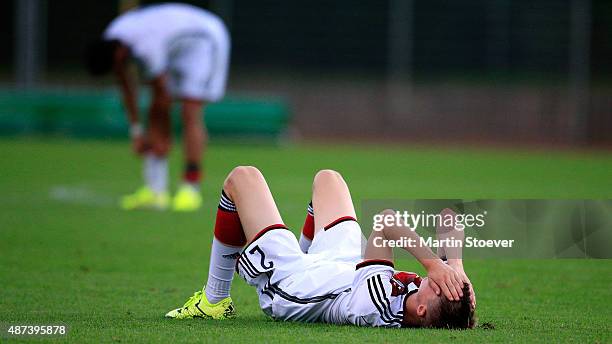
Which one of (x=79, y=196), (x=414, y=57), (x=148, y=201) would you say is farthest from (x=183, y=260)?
(x=414, y=57)

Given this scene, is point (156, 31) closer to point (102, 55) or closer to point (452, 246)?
point (102, 55)

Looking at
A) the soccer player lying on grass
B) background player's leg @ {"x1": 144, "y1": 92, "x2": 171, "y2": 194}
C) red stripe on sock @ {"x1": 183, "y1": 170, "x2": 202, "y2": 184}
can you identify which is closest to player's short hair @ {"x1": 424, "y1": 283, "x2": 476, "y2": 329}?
the soccer player lying on grass

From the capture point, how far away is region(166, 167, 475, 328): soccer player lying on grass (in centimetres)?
525

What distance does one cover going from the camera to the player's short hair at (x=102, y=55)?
11609 mm

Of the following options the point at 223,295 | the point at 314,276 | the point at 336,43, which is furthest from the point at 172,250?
the point at 336,43

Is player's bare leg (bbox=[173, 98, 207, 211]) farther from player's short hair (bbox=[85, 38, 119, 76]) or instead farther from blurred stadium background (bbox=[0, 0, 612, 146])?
blurred stadium background (bbox=[0, 0, 612, 146])

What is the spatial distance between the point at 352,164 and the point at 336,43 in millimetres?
8203

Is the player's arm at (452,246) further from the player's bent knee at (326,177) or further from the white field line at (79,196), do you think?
the white field line at (79,196)

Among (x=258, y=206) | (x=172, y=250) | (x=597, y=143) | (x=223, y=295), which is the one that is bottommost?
(x=597, y=143)

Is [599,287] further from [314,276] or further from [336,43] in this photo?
[336,43]

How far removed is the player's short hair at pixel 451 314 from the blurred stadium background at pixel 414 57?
2032 centimetres

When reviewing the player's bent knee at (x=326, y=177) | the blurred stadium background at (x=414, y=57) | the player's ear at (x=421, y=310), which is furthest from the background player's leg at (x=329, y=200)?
the blurred stadium background at (x=414, y=57)

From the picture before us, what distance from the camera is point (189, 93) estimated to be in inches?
468

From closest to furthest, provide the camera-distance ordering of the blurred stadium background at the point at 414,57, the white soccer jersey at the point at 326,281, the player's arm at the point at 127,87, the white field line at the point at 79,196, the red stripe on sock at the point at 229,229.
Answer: the white soccer jersey at the point at 326,281
the red stripe on sock at the point at 229,229
the player's arm at the point at 127,87
the white field line at the point at 79,196
the blurred stadium background at the point at 414,57
